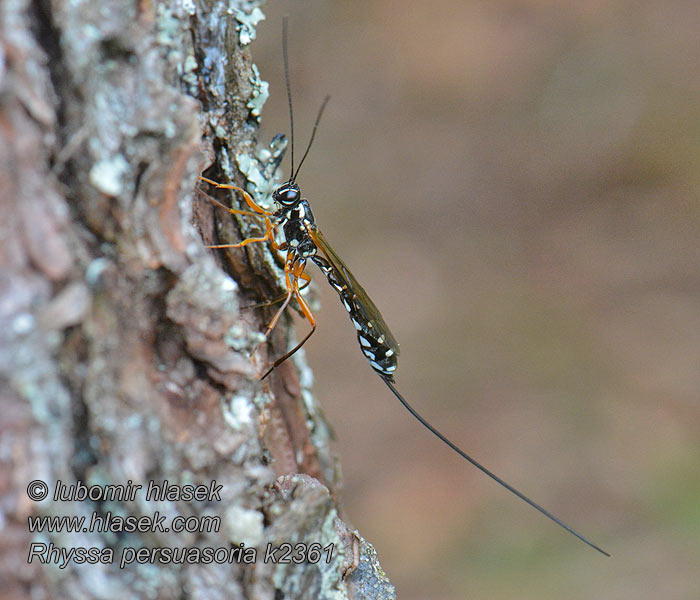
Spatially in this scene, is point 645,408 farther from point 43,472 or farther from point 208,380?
point 43,472

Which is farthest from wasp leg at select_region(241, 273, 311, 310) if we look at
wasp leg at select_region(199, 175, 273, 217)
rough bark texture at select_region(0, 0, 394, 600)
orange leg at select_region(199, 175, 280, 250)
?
rough bark texture at select_region(0, 0, 394, 600)

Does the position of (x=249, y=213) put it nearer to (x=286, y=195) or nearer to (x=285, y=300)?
(x=285, y=300)

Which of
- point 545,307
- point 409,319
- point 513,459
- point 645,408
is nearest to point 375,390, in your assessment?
point 409,319

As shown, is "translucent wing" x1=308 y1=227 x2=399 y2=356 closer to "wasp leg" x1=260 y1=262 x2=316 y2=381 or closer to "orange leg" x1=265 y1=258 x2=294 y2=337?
"wasp leg" x1=260 y1=262 x2=316 y2=381

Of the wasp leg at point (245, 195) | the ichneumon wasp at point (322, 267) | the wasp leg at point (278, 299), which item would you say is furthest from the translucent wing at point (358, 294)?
the wasp leg at point (245, 195)

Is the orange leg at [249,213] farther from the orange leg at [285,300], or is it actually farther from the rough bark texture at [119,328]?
the rough bark texture at [119,328]
